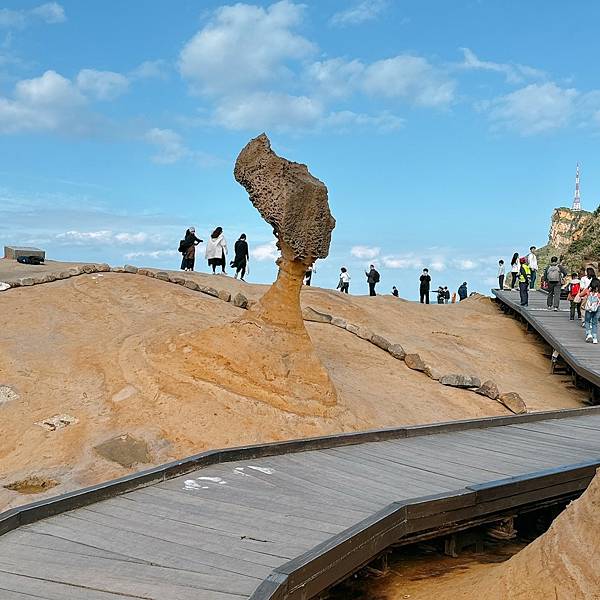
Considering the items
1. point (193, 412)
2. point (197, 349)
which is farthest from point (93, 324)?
point (193, 412)

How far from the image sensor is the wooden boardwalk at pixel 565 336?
43.3 ft

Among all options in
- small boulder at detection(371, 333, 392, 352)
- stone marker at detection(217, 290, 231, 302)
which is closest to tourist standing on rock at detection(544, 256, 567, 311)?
small boulder at detection(371, 333, 392, 352)

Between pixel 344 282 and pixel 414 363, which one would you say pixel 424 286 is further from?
pixel 414 363

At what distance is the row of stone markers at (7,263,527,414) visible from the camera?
39.6 feet

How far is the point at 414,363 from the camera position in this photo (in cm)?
1289

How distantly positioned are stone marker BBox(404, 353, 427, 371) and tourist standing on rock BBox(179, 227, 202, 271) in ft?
23.2

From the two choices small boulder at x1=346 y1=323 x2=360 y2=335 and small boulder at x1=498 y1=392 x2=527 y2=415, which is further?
small boulder at x1=346 y1=323 x2=360 y2=335

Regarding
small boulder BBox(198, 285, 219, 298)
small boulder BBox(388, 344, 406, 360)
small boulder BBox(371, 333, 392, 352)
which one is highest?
small boulder BBox(198, 285, 219, 298)

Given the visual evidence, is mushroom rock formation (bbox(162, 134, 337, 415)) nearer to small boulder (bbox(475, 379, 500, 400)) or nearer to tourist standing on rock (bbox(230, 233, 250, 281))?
small boulder (bbox(475, 379, 500, 400))

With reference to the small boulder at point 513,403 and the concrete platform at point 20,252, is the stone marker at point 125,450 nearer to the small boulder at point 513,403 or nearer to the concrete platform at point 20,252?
the small boulder at point 513,403

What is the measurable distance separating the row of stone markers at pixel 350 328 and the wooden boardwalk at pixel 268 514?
5706mm

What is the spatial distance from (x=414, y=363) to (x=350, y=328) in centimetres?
182

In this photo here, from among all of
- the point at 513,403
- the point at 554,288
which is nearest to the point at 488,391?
the point at 513,403

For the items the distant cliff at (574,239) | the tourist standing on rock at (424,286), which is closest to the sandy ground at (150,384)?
the tourist standing on rock at (424,286)
